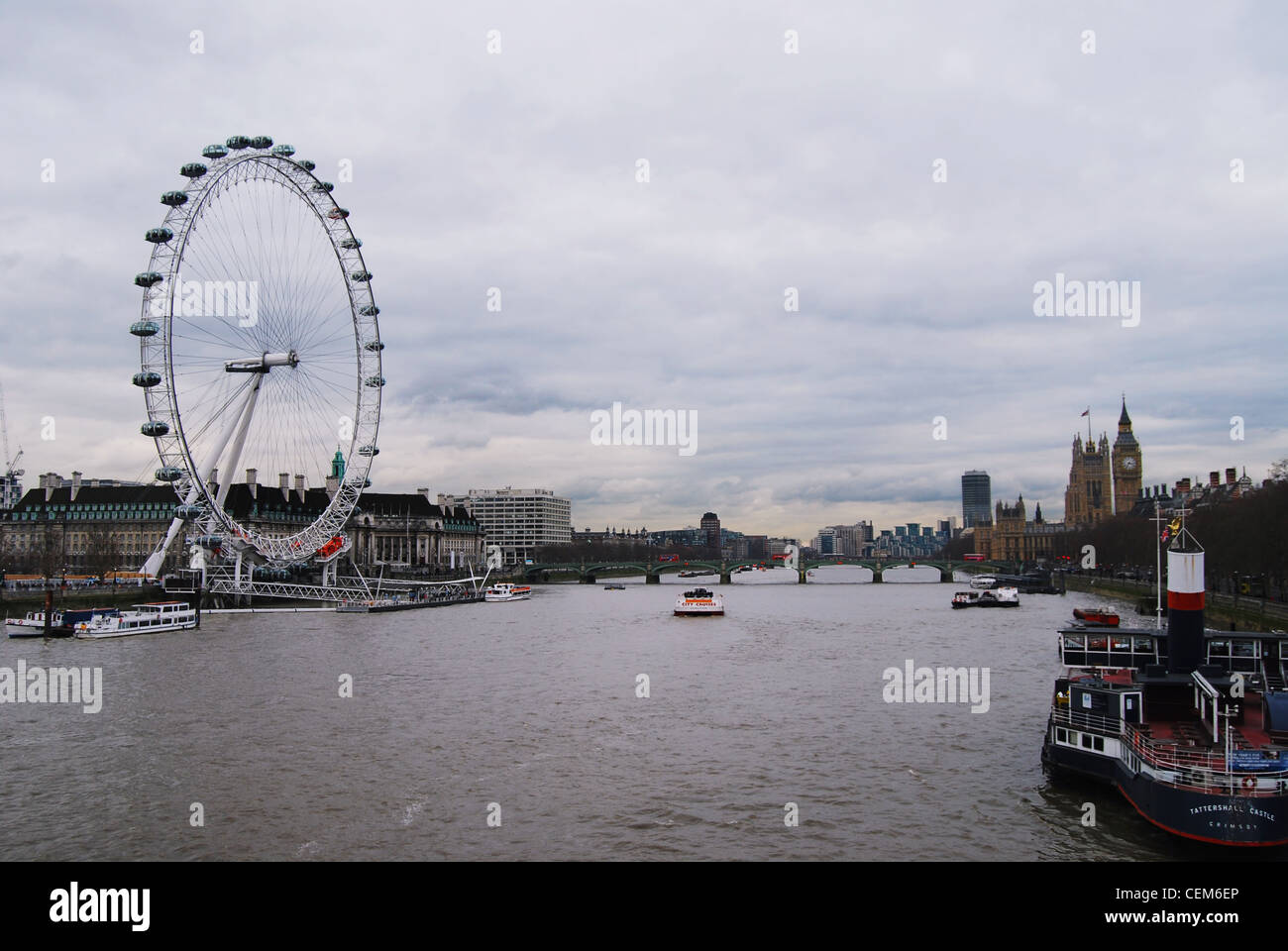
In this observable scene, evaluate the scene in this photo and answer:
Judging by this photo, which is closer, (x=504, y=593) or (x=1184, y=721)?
(x=1184, y=721)

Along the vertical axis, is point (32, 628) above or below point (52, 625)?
below

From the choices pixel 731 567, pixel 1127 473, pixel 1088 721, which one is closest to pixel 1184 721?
pixel 1088 721

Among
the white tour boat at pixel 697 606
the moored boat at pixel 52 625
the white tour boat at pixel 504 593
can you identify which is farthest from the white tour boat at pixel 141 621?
the white tour boat at pixel 504 593

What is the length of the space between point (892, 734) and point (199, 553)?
62.2 metres

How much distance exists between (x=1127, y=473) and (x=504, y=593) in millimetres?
149526

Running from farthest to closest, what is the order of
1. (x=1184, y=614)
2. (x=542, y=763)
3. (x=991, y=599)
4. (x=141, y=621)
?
(x=991, y=599) < (x=141, y=621) < (x=542, y=763) < (x=1184, y=614)

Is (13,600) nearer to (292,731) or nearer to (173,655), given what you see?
(173,655)

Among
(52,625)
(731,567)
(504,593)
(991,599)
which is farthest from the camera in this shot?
(731,567)

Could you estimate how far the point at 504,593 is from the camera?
99.6 m

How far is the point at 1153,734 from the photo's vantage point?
18.7 m
